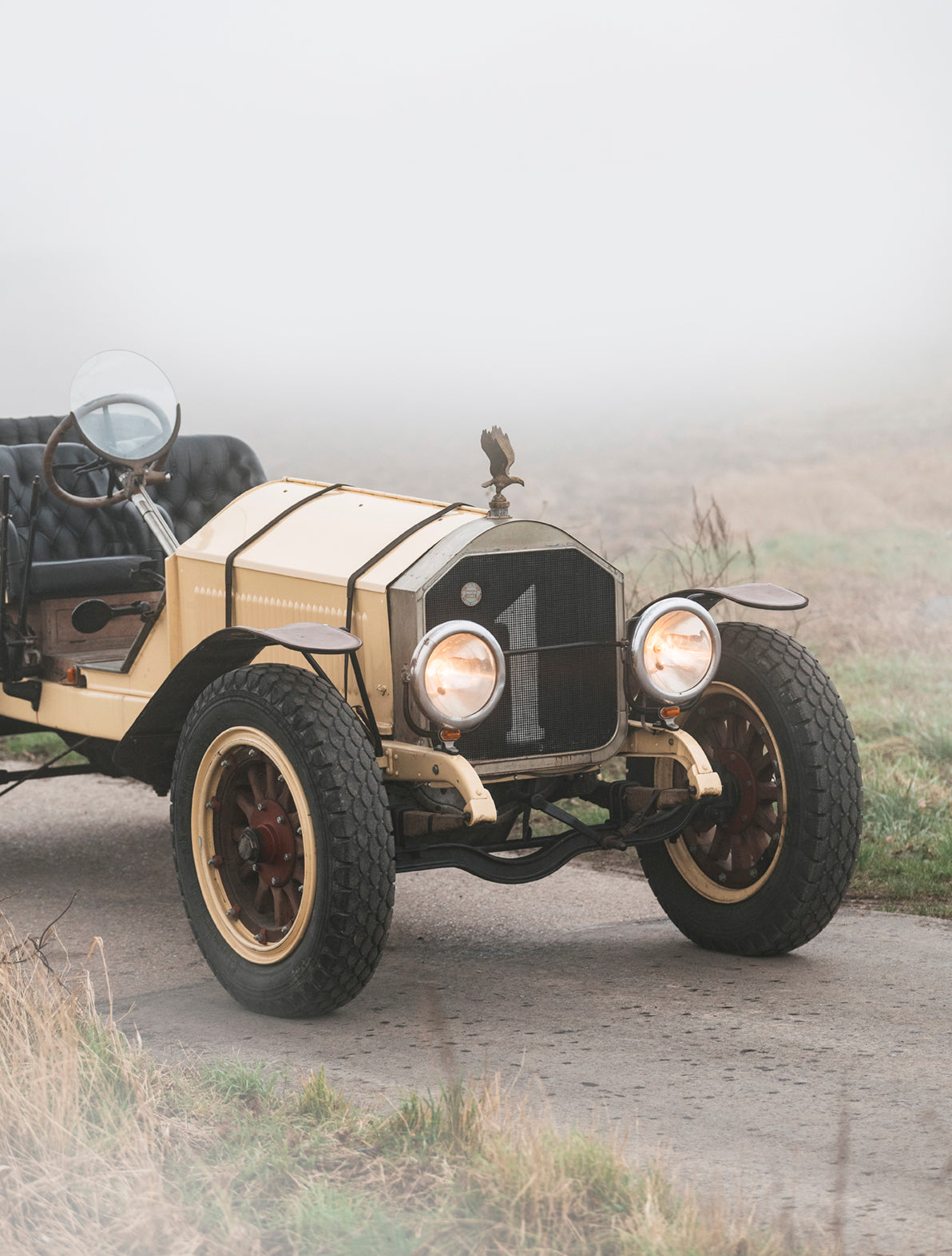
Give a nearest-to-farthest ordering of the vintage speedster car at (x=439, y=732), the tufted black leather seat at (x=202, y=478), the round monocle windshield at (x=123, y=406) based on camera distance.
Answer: the vintage speedster car at (x=439, y=732), the round monocle windshield at (x=123, y=406), the tufted black leather seat at (x=202, y=478)

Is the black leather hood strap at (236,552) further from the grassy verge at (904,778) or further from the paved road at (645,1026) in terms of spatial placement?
the grassy verge at (904,778)

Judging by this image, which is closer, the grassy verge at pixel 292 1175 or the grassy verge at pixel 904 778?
the grassy verge at pixel 292 1175

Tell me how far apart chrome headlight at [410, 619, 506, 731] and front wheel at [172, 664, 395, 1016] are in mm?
219

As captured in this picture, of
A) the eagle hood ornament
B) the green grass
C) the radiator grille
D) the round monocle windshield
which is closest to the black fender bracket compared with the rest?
the radiator grille

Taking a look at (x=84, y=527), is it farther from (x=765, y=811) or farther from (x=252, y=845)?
(x=765, y=811)

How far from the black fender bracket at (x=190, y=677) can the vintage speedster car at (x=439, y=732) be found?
1cm

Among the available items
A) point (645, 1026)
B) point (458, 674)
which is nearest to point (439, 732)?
point (458, 674)

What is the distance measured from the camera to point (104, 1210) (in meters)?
3.13

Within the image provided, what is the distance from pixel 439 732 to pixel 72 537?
10.5 ft

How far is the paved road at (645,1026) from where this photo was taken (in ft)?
11.0

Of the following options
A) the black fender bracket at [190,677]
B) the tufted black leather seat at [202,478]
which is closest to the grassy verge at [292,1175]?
the black fender bracket at [190,677]

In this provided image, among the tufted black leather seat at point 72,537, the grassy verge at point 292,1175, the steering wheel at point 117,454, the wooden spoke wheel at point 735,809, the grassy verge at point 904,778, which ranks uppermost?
the steering wheel at point 117,454

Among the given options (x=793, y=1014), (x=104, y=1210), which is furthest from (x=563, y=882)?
(x=104, y=1210)

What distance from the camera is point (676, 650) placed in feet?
15.7
